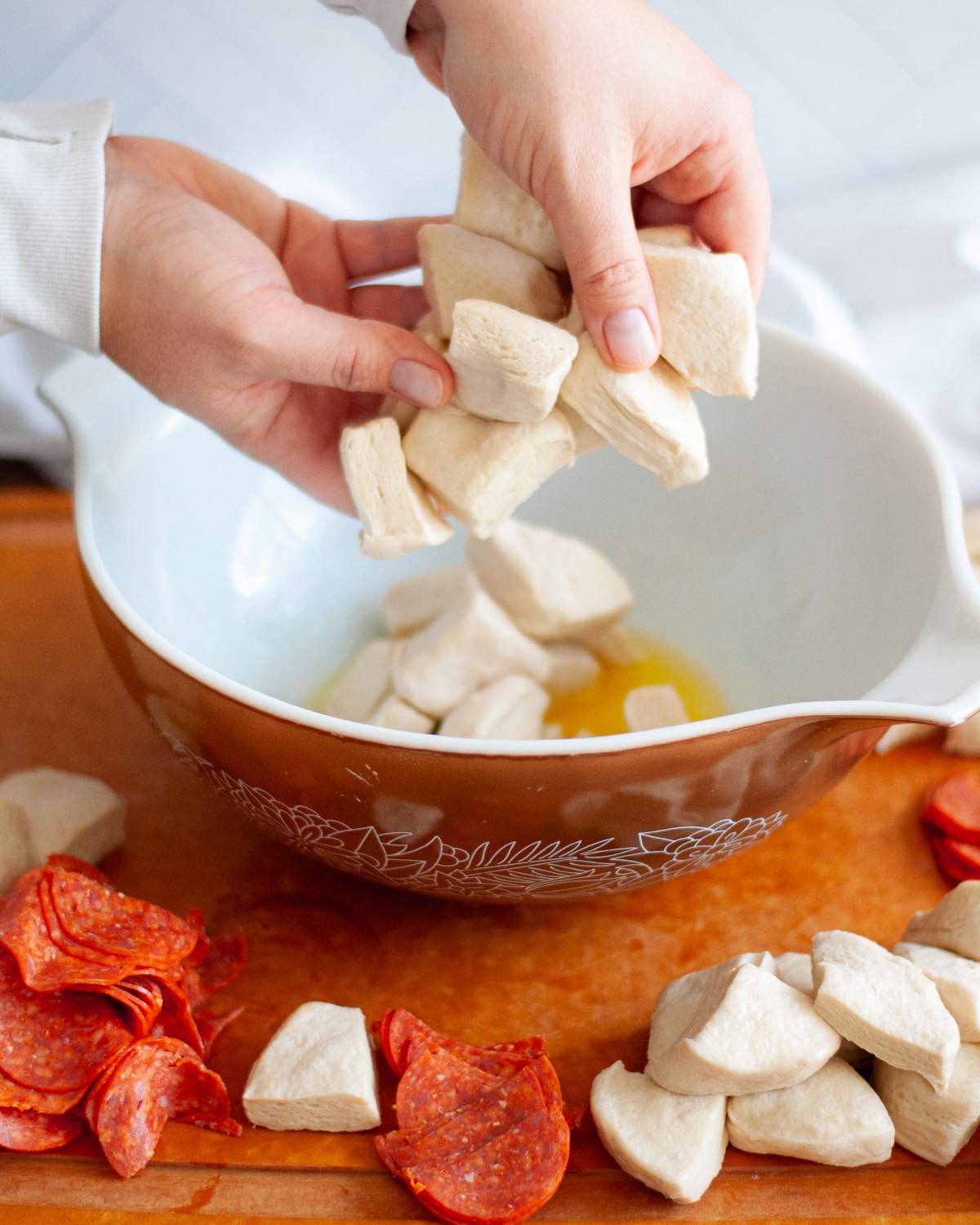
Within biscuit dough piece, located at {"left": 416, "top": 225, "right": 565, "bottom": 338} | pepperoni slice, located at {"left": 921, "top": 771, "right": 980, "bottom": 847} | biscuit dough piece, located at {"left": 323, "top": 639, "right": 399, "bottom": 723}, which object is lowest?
biscuit dough piece, located at {"left": 323, "top": 639, "right": 399, "bottom": 723}

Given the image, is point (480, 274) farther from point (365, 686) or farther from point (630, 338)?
point (365, 686)

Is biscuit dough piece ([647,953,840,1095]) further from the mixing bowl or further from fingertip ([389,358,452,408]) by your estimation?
fingertip ([389,358,452,408])

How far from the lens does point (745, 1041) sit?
95cm

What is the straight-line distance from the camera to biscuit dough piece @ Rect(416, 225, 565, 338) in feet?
3.69

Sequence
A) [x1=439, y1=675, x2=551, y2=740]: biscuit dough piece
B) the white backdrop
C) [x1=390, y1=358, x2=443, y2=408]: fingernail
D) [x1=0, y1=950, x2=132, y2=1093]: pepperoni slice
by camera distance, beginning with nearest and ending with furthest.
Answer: [x1=0, y1=950, x2=132, y2=1093]: pepperoni slice → [x1=390, y1=358, x2=443, y2=408]: fingernail → [x1=439, y1=675, x2=551, y2=740]: biscuit dough piece → the white backdrop

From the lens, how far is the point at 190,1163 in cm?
99

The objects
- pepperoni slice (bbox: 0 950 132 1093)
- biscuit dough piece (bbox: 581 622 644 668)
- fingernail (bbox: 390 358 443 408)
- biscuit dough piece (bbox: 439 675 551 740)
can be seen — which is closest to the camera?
pepperoni slice (bbox: 0 950 132 1093)

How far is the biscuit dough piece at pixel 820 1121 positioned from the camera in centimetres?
96

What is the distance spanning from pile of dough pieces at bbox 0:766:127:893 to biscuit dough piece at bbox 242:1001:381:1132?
1.08 feet

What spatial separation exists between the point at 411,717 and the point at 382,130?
4.04 feet

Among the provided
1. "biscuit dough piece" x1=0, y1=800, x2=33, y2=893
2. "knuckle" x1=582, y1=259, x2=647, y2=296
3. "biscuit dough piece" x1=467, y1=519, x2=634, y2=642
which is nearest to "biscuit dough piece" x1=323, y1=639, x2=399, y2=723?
"biscuit dough piece" x1=467, y1=519, x2=634, y2=642

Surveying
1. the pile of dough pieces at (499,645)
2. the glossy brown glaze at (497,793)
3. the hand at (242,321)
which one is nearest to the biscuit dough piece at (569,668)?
the pile of dough pieces at (499,645)

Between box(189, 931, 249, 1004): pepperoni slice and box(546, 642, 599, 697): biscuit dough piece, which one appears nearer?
box(189, 931, 249, 1004): pepperoni slice

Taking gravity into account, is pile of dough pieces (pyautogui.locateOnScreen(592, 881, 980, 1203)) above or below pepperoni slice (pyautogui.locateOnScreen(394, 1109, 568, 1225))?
above
